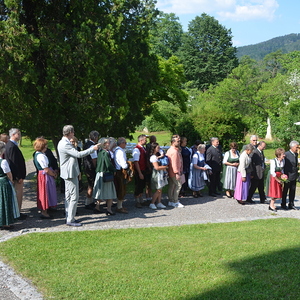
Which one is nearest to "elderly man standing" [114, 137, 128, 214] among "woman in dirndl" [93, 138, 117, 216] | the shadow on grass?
"woman in dirndl" [93, 138, 117, 216]

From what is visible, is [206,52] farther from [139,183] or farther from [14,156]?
[14,156]

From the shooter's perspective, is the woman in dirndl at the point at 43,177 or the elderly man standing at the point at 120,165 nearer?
the woman in dirndl at the point at 43,177

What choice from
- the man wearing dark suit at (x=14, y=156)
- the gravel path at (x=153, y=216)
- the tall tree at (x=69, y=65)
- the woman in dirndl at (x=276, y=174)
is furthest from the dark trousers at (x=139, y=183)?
the woman in dirndl at (x=276, y=174)

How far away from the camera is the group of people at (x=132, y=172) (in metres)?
8.11

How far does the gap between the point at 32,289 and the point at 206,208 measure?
20.2ft

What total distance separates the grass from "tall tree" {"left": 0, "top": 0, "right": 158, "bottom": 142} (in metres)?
4.23

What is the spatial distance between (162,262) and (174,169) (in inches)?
175

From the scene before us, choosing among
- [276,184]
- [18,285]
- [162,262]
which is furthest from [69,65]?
[18,285]

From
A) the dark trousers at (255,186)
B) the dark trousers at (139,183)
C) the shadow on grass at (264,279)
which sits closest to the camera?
the shadow on grass at (264,279)

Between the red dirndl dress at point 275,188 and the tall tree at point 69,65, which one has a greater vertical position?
the tall tree at point 69,65

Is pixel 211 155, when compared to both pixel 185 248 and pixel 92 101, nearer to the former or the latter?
pixel 92 101

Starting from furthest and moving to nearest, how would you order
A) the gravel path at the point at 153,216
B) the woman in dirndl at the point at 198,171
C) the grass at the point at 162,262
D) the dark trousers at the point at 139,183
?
the woman in dirndl at the point at 198,171 < the dark trousers at the point at 139,183 < the gravel path at the point at 153,216 < the grass at the point at 162,262

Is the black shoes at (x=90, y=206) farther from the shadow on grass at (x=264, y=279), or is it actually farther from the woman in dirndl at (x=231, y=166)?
the shadow on grass at (x=264, y=279)

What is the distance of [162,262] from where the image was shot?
6.01 m
